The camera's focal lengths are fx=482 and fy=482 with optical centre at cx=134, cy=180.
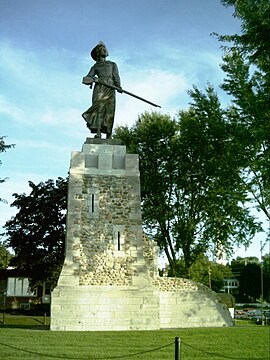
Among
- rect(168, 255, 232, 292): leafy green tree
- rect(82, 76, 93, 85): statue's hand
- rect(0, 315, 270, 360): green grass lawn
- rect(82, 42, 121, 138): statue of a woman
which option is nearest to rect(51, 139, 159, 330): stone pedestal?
rect(82, 42, 121, 138): statue of a woman

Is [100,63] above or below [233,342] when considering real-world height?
above

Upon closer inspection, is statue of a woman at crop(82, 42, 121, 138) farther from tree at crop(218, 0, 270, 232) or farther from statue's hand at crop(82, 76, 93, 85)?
tree at crop(218, 0, 270, 232)

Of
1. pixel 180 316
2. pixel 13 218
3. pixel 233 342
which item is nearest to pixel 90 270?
pixel 180 316

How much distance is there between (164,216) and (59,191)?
21.4ft

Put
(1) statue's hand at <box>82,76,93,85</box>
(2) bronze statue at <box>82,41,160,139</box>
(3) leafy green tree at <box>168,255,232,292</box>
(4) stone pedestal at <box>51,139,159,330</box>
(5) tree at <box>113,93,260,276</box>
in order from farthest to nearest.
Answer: (3) leafy green tree at <box>168,255,232,292</box>
(5) tree at <box>113,93,260,276</box>
(2) bronze statue at <box>82,41,160,139</box>
(1) statue's hand at <box>82,76,93,85</box>
(4) stone pedestal at <box>51,139,159,330</box>

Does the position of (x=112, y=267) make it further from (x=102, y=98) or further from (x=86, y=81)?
(x=86, y=81)

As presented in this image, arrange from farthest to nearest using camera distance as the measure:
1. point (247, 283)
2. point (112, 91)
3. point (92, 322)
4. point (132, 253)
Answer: point (247, 283) → point (112, 91) → point (132, 253) → point (92, 322)

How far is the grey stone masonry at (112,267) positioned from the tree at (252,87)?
13.3 feet

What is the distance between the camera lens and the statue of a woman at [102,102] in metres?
17.2

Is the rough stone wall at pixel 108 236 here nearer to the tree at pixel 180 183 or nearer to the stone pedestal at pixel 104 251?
the stone pedestal at pixel 104 251

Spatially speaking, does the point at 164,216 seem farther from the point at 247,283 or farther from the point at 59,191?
the point at 247,283

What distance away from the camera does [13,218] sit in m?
28.6

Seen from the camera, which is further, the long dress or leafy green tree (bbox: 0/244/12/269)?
leafy green tree (bbox: 0/244/12/269)

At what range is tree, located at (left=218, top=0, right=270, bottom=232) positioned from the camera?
336 inches
